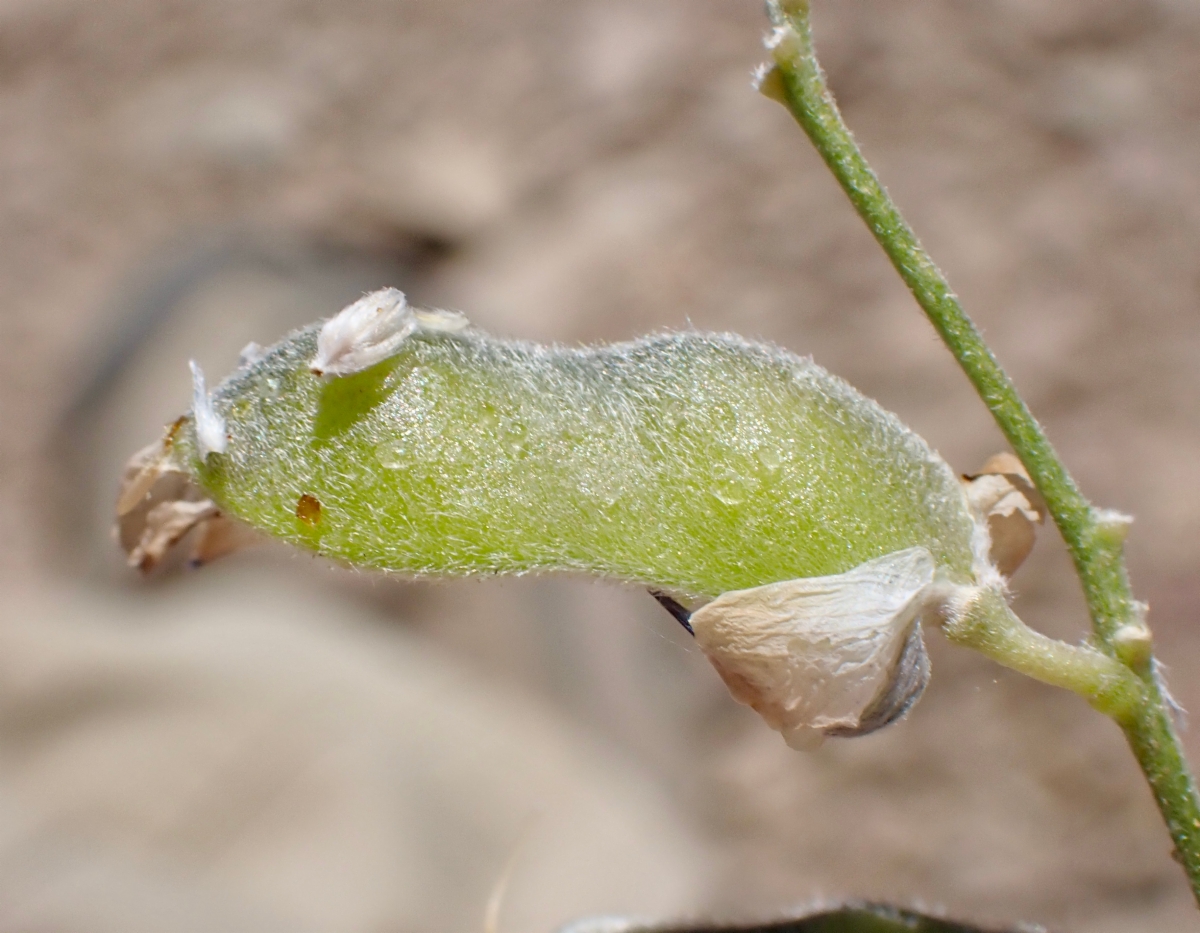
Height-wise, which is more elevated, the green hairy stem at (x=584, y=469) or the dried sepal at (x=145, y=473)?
the dried sepal at (x=145, y=473)

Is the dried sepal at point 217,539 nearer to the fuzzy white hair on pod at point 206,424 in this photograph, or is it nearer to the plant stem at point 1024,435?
the fuzzy white hair on pod at point 206,424

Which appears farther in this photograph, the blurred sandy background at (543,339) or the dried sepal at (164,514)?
the blurred sandy background at (543,339)

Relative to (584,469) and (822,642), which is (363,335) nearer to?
(584,469)

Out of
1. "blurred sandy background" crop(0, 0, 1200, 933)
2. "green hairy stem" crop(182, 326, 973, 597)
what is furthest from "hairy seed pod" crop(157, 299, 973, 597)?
"blurred sandy background" crop(0, 0, 1200, 933)

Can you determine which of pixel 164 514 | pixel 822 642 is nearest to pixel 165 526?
pixel 164 514

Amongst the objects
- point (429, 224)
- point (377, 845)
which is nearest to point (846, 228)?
point (429, 224)

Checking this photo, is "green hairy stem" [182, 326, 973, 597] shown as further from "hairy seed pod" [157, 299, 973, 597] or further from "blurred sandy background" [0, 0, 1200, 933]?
"blurred sandy background" [0, 0, 1200, 933]

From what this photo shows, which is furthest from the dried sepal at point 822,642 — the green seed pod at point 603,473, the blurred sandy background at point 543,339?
the blurred sandy background at point 543,339
